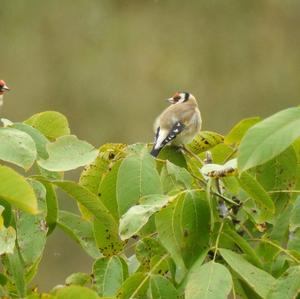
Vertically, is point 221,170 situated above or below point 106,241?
above

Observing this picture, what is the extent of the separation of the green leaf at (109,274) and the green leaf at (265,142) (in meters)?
0.41

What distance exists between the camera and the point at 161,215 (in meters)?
2.00

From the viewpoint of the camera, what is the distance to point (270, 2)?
56.4ft

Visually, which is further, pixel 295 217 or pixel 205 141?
pixel 205 141

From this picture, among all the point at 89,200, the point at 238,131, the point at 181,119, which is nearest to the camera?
the point at 89,200

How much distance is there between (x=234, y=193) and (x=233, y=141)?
0.20 meters

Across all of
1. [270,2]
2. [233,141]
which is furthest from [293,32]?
[233,141]

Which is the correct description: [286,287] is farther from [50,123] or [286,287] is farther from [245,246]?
[50,123]

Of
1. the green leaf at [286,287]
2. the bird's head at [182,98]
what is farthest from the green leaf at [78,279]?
the bird's head at [182,98]

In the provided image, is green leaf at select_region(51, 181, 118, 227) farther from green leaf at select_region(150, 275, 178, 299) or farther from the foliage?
green leaf at select_region(150, 275, 178, 299)

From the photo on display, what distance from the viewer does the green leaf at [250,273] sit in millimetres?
1895

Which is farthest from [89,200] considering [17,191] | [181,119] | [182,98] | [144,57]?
[144,57]

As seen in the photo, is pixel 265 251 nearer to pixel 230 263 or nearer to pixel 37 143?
pixel 230 263

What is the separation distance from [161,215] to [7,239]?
0.81ft
